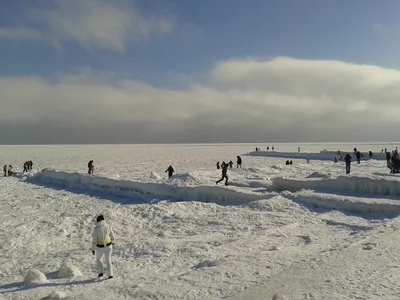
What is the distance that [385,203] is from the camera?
1399 centimetres

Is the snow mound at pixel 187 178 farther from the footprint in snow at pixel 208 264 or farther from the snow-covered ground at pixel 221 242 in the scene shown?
the footprint in snow at pixel 208 264

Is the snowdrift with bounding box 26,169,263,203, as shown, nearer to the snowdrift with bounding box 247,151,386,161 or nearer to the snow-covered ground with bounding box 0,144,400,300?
the snow-covered ground with bounding box 0,144,400,300

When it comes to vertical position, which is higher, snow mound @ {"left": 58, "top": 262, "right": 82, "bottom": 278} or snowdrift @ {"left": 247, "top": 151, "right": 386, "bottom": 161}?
snowdrift @ {"left": 247, "top": 151, "right": 386, "bottom": 161}

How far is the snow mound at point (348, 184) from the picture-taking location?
54.3ft

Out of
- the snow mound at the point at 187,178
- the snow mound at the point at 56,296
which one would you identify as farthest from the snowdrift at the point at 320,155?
the snow mound at the point at 56,296

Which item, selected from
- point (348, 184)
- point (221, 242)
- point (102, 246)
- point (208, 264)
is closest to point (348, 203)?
point (348, 184)

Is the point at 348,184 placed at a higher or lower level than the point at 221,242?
higher

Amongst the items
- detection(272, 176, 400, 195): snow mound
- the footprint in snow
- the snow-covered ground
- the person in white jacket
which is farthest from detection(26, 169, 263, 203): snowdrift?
the person in white jacket

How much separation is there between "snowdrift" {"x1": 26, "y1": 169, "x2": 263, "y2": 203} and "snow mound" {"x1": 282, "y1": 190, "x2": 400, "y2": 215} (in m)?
1.97

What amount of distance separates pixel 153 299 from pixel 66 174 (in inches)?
1008

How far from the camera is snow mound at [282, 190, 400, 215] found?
546 inches

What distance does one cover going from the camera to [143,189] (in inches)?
886

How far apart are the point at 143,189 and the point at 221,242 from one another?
1242 cm

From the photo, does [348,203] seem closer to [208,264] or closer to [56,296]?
[208,264]
